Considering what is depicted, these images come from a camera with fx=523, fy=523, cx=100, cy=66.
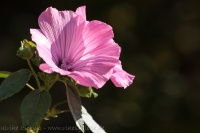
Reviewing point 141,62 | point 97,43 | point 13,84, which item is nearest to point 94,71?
point 97,43

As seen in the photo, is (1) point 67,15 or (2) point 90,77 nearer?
(2) point 90,77

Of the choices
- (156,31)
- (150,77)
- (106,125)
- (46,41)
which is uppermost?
(46,41)

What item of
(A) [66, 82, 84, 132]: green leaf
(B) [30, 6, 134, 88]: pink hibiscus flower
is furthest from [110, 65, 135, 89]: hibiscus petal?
(A) [66, 82, 84, 132]: green leaf

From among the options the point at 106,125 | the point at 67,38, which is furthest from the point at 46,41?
the point at 106,125

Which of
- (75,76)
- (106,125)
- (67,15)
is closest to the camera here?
(75,76)

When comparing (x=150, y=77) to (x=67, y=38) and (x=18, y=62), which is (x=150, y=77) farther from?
(x=67, y=38)

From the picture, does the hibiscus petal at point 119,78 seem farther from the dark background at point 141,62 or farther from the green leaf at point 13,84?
the dark background at point 141,62
